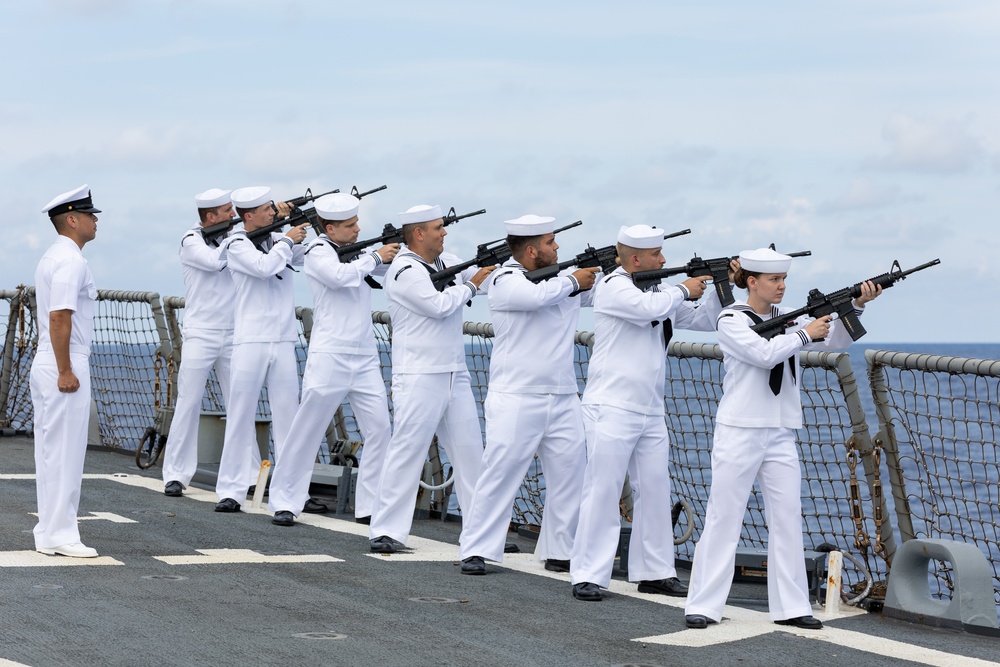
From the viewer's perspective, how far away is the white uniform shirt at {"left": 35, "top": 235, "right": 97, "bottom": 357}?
7480 millimetres

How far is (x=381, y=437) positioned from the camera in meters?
9.03

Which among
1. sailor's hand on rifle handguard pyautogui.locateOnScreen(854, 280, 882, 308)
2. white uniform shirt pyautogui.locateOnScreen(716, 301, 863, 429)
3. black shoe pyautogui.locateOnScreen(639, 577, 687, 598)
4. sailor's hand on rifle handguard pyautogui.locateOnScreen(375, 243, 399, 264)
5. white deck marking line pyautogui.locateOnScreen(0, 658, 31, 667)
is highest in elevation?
sailor's hand on rifle handguard pyautogui.locateOnScreen(375, 243, 399, 264)

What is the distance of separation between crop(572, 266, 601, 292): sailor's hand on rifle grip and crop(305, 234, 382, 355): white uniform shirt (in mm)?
1790

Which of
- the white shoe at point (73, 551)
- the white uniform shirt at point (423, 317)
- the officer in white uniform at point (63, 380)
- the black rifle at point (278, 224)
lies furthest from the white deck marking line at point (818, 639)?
the black rifle at point (278, 224)

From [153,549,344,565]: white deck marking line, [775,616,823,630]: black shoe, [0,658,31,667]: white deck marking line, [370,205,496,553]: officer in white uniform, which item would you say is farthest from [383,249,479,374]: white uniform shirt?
[0,658,31,667]: white deck marking line

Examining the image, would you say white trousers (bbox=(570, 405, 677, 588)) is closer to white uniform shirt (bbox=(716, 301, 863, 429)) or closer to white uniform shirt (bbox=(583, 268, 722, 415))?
white uniform shirt (bbox=(583, 268, 722, 415))

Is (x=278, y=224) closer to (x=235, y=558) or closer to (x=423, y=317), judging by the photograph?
(x=423, y=317)

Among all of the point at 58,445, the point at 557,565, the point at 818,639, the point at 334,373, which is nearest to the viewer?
the point at 818,639

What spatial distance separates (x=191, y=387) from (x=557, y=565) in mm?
3671

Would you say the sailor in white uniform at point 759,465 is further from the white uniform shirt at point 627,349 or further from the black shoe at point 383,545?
the black shoe at point 383,545

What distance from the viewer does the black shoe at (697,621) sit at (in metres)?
6.44

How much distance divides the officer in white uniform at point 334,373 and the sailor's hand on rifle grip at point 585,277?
181 cm

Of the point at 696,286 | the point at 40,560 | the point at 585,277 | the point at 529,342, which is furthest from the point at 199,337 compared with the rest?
the point at 696,286

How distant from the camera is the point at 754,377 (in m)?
6.61
